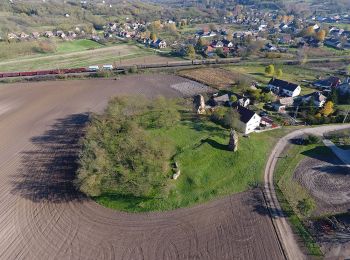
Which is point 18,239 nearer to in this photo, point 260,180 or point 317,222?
point 260,180

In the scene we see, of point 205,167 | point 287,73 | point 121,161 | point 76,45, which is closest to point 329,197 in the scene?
point 205,167

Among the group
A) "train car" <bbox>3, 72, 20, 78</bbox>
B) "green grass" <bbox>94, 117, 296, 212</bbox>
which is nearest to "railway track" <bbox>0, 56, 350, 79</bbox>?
"train car" <bbox>3, 72, 20, 78</bbox>

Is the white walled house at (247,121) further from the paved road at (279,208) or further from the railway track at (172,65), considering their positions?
the railway track at (172,65)

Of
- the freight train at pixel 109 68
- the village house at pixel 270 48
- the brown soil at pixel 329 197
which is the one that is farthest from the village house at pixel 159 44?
the brown soil at pixel 329 197

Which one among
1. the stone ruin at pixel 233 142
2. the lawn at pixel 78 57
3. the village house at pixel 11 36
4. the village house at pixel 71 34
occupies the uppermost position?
the stone ruin at pixel 233 142

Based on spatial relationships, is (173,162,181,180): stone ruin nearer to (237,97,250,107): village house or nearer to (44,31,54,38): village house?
(237,97,250,107): village house
